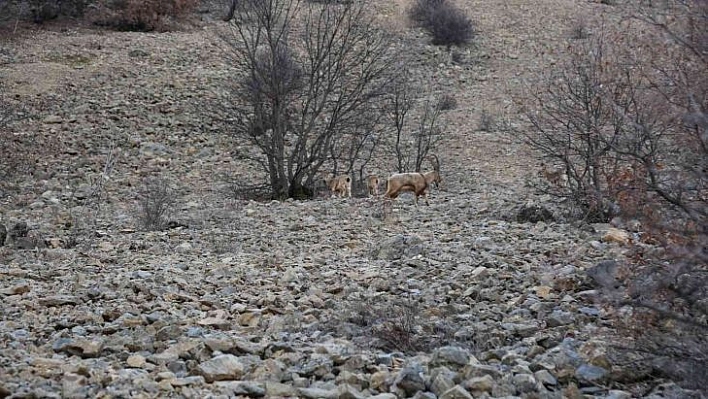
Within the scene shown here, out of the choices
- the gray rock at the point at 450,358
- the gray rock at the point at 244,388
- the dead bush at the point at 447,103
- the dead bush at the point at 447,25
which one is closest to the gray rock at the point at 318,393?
the gray rock at the point at 244,388

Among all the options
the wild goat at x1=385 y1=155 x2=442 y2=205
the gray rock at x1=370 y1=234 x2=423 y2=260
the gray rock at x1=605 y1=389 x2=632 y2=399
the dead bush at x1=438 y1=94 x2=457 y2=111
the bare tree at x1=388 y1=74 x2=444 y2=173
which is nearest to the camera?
the gray rock at x1=605 y1=389 x2=632 y2=399

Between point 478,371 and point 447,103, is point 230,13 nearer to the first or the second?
point 447,103

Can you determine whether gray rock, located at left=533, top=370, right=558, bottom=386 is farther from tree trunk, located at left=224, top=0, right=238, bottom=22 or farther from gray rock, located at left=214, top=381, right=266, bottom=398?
tree trunk, located at left=224, top=0, right=238, bottom=22

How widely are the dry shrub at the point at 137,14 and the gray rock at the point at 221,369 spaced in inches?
881

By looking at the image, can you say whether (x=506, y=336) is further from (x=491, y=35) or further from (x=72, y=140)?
(x=491, y=35)

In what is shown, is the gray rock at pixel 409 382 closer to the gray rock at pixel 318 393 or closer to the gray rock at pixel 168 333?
the gray rock at pixel 318 393

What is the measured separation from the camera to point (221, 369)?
369cm

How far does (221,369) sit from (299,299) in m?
1.71

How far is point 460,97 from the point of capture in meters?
A: 22.4

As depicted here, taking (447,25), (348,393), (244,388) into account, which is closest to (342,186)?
(244,388)

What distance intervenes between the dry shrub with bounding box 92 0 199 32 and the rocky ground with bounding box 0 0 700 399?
1124 centimetres

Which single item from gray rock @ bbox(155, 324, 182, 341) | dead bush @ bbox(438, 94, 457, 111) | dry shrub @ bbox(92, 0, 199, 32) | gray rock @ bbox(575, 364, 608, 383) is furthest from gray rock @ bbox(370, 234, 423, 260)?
dry shrub @ bbox(92, 0, 199, 32)

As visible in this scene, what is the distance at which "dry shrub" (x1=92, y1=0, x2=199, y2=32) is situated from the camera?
80.2 ft

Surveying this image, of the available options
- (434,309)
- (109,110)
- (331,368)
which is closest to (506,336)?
(434,309)
